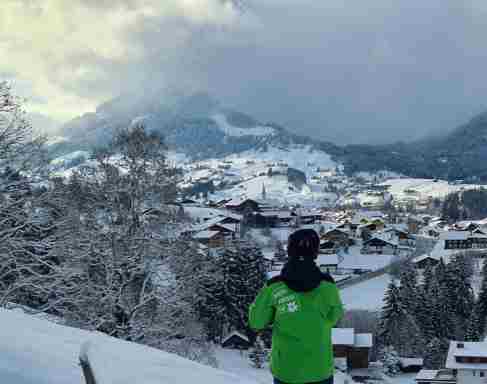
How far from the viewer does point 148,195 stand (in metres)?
11.9

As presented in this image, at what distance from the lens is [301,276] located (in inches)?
144

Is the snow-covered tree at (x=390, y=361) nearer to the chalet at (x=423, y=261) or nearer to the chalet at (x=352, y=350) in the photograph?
the chalet at (x=352, y=350)

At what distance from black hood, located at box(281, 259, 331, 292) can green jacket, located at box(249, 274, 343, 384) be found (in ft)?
0.14

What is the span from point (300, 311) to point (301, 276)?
10.4 inches

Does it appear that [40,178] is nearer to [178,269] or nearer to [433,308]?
[178,269]

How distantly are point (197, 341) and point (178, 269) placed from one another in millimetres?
1817

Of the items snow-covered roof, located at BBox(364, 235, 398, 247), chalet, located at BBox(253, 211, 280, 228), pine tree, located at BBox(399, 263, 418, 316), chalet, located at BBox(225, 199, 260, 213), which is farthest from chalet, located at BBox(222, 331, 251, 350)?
chalet, located at BBox(225, 199, 260, 213)

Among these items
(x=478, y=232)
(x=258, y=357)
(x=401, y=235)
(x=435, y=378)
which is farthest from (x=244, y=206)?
(x=258, y=357)

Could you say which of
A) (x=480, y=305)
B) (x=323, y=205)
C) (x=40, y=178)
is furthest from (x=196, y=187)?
(x=40, y=178)

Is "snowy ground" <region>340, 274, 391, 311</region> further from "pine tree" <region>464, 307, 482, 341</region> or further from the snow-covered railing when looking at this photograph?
the snow-covered railing

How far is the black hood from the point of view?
3.67 m

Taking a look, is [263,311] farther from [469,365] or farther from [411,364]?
[411,364]

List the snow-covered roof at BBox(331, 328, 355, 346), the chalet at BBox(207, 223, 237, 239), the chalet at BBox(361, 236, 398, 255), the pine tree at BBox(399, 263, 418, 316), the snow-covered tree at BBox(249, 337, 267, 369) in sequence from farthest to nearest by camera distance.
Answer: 1. the chalet at BBox(361, 236, 398, 255)
2. the chalet at BBox(207, 223, 237, 239)
3. the pine tree at BBox(399, 263, 418, 316)
4. the snow-covered roof at BBox(331, 328, 355, 346)
5. the snow-covered tree at BBox(249, 337, 267, 369)

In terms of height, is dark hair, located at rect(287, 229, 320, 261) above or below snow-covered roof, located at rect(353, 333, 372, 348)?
above
